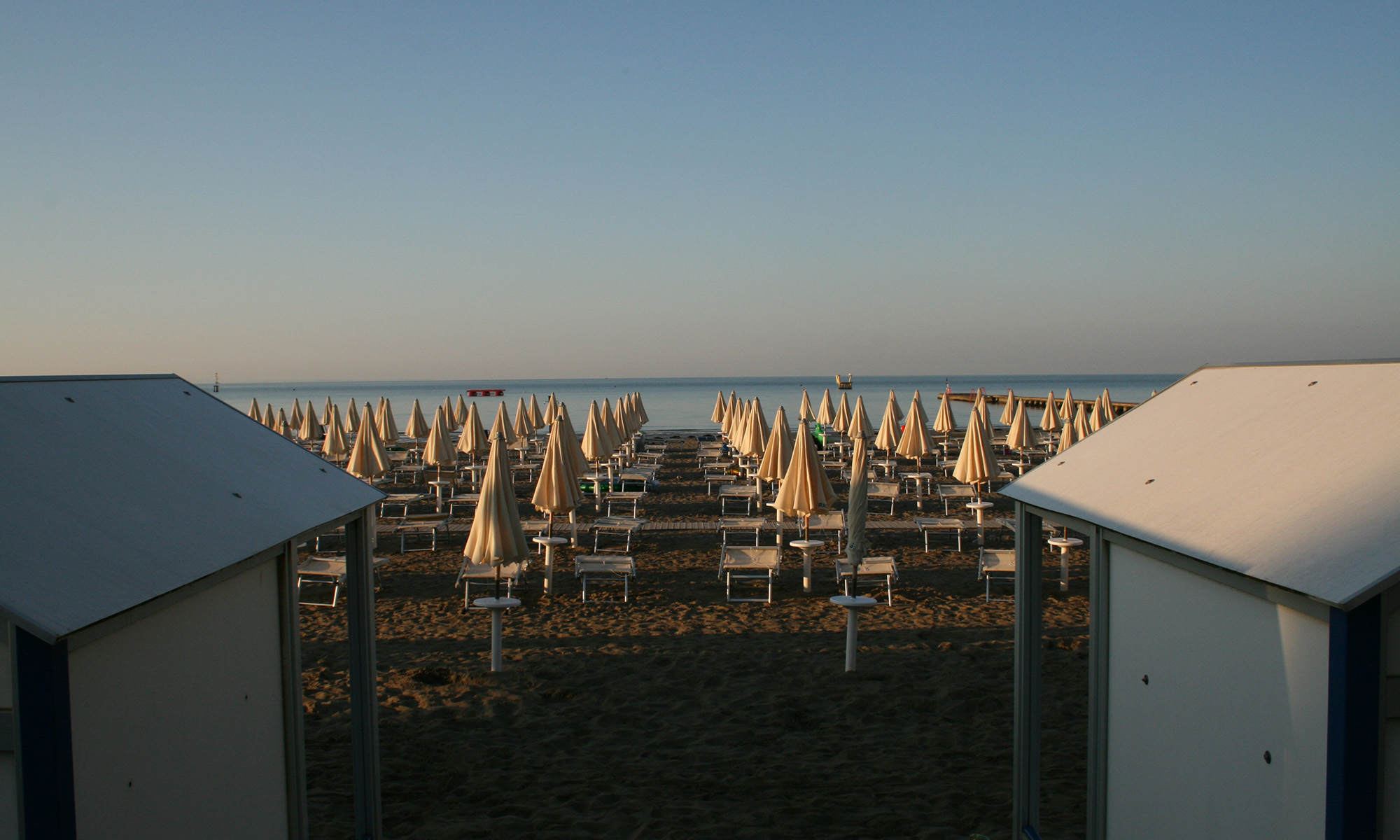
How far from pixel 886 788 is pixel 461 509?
41.0ft

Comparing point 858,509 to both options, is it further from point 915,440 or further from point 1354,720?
point 915,440

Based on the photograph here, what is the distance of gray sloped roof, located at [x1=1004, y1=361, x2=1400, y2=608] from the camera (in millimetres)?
2170

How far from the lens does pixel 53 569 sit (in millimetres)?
2041

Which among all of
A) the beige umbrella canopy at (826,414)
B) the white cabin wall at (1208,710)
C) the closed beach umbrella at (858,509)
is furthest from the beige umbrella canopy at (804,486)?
the beige umbrella canopy at (826,414)

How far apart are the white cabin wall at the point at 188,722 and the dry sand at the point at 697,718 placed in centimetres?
165

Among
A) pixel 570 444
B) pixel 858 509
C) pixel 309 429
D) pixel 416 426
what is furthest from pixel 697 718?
pixel 309 429

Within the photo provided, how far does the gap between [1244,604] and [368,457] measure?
12.7m

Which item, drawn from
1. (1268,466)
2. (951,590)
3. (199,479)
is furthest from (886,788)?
(951,590)

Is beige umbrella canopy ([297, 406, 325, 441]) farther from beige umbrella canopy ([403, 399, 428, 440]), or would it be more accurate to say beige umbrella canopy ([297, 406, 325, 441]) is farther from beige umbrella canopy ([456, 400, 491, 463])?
beige umbrella canopy ([456, 400, 491, 463])

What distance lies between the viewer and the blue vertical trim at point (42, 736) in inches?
76.1

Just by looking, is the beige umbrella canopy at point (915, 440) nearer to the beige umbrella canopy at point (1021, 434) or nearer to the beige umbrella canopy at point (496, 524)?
the beige umbrella canopy at point (1021, 434)

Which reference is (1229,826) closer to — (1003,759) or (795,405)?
(1003,759)

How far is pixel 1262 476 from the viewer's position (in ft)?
9.06

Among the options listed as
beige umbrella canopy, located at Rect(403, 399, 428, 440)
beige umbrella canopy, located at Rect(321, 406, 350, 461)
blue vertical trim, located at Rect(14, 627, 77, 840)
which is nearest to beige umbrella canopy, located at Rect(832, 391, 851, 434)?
beige umbrella canopy, located at Rect(403, 399, 428, 440)
